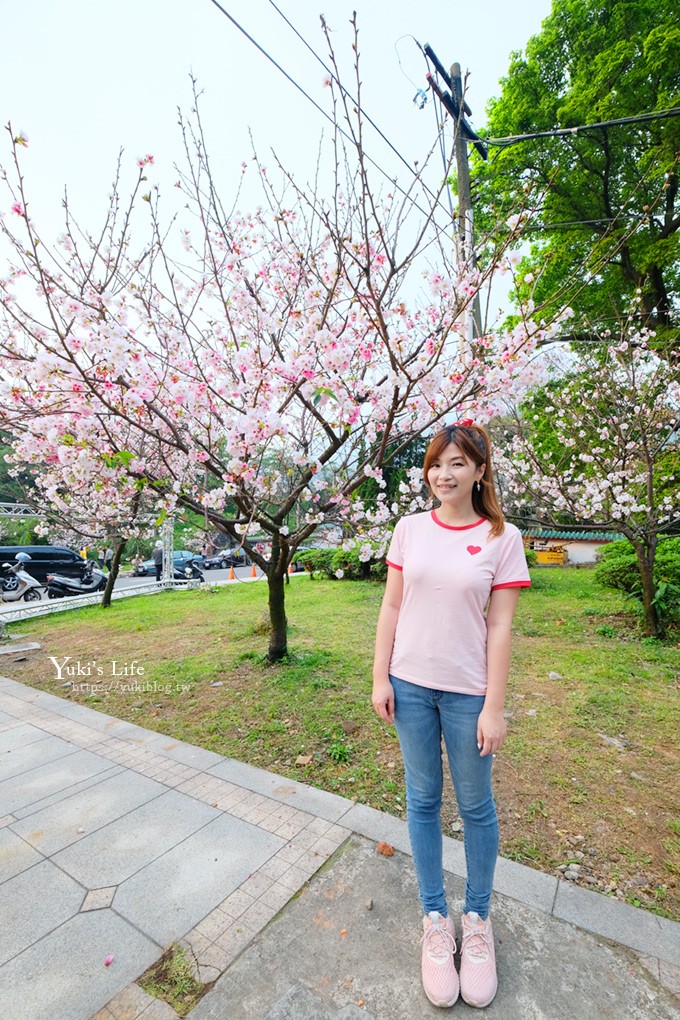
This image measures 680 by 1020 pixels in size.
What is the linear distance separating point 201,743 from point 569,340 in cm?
749

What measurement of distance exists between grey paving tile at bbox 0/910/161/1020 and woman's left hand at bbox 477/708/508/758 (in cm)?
141

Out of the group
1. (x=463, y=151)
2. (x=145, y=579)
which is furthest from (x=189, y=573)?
(x=463, y=151)

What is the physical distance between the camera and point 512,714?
3596 mm

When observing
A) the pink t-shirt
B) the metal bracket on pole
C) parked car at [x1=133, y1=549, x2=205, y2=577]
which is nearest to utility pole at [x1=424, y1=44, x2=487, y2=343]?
the pink t-shirt

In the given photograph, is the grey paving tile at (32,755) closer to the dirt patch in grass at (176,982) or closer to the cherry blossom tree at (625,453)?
the dirt patch in grass at (176,982)

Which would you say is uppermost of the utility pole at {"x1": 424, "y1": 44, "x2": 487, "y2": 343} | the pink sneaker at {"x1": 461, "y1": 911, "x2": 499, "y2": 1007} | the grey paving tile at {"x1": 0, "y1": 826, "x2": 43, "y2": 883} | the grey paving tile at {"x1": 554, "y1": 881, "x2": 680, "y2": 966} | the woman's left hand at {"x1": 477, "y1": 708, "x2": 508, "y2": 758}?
the utility pole at {"x1": 424, "y1": 44, "x2": 487, "y2": 343}

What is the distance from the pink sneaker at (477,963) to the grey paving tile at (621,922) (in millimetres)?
426

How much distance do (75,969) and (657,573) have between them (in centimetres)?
677

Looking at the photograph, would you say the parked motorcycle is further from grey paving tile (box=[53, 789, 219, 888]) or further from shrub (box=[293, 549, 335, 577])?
grey paving tile (box=[53, 789, 219, 888])

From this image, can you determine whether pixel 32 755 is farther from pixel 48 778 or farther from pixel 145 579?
pixel 145 579

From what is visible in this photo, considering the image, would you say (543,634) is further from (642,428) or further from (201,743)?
(201,743)

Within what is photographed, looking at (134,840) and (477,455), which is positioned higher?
(477,455)

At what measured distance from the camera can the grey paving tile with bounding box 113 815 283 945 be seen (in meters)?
1.78


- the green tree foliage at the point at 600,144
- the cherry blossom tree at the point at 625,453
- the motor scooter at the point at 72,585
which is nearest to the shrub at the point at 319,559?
the motor scooter at the point at 72,585
